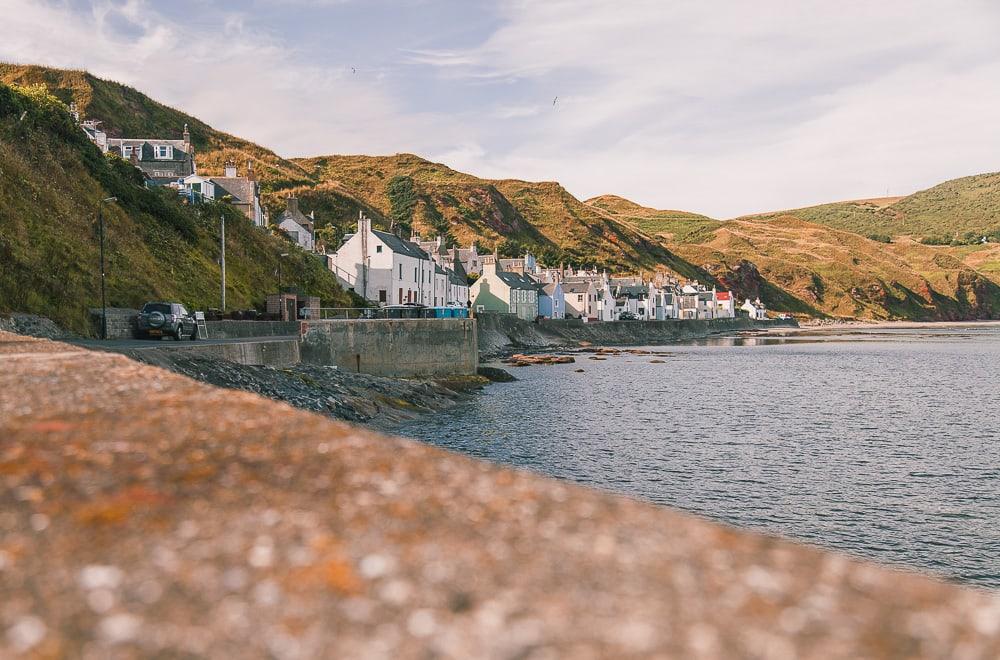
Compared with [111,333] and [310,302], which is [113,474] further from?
[310,302]

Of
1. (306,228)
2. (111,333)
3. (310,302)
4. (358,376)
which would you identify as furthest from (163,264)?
(306,228)

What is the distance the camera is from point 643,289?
183m

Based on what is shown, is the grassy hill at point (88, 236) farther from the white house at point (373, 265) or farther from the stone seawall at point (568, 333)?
the stone seawall at point (568, 333)

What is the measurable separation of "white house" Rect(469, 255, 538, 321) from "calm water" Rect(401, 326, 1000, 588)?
61.1 meters

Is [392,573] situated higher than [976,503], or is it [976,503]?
[392,573]

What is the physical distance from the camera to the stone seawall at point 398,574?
334 centimetres

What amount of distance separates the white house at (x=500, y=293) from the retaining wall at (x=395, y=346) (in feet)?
216

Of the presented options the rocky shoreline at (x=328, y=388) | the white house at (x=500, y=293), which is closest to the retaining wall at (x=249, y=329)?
the rocky shoreline at (x=328, y=388)

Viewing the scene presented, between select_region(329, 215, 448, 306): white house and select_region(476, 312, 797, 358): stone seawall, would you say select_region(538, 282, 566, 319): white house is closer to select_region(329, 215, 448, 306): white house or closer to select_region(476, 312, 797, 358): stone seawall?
select_region(476, 312, 797, 358): stone seawall

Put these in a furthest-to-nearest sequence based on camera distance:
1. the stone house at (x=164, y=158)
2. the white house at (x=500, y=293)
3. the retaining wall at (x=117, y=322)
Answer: the white house at (x=500, y=293) → the stone house at (x=164, y=158) → the retaining wall at (x=117, y=322)

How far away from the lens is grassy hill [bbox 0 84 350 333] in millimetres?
38281

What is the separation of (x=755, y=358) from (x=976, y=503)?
7389 cm

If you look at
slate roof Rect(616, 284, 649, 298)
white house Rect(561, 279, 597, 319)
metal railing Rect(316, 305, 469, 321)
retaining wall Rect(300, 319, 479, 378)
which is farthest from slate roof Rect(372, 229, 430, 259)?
slate roof Rect(616, 284, 649, 298)

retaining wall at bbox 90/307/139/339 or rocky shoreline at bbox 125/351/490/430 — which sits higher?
retaining wall at bbox 90/307/139/339
